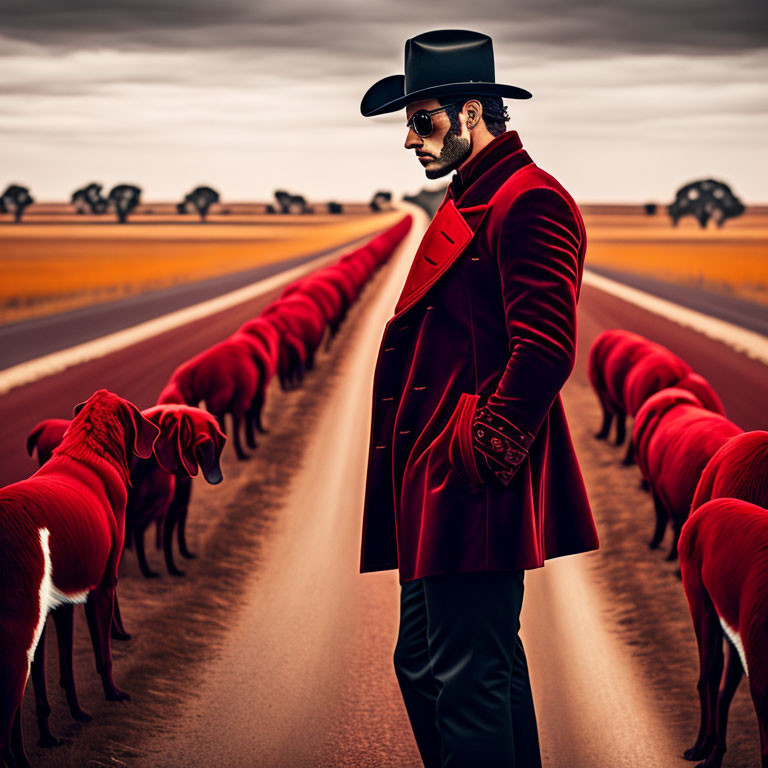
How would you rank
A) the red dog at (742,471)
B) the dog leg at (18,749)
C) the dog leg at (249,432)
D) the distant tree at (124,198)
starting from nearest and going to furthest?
the dog leg at (18,749)
the red dog at (742,471)
the dog leg at (249,432)
the distant tree at (124,198)

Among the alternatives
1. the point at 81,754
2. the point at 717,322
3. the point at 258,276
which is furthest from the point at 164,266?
the point at 81,754

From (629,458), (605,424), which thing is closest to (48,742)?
(629,458)

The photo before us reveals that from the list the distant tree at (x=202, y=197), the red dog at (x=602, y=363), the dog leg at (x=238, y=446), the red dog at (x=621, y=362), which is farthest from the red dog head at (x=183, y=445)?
the distant tree at (x=202, y=197)

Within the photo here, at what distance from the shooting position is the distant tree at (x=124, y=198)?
16850 cm

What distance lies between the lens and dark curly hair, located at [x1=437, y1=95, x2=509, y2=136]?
3.43 m

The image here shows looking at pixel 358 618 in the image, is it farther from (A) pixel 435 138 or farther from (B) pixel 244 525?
(A) pixel 435 138

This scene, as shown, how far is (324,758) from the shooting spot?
200 inches

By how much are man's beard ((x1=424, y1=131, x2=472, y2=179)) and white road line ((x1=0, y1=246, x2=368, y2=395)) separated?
13.2 m

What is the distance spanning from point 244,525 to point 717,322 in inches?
712

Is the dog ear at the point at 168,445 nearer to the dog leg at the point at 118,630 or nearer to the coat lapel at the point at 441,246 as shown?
the dog leg at the point at 118,630

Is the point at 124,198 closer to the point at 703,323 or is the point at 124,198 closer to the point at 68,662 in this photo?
the point at 703,323

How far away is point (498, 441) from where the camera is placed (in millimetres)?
3100

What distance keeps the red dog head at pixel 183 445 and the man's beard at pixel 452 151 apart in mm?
3349

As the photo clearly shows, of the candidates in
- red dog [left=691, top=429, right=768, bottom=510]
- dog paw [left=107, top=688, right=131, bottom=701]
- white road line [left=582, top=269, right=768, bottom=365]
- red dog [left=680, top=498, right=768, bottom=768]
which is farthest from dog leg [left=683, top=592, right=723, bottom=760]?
white road line [left=582, top=269, right=768, bottom=365]
